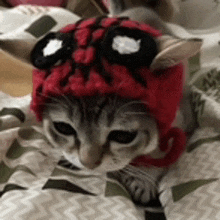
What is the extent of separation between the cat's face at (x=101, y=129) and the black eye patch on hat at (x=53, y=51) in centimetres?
7

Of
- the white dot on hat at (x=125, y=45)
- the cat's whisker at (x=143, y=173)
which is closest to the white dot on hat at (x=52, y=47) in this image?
the white dot on hat at (x=125, y=45)

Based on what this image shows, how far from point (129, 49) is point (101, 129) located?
0.16 m

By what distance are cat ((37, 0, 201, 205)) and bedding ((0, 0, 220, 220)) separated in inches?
1.8

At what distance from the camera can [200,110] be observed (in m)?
0.89

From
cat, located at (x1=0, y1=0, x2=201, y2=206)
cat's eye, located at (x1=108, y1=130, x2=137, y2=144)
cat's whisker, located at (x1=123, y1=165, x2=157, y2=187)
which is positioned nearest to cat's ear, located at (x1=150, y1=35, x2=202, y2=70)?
cat, located at (x1=0, y1=0, x2=201, y2=206)

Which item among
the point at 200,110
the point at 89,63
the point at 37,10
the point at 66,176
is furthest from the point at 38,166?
the point at 37,10

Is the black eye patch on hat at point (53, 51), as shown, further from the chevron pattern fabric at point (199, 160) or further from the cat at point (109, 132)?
the chevron pattern fabric at point (199, 160)

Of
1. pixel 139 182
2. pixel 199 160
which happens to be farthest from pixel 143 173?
pixel 199 160

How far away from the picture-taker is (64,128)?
0.66 m

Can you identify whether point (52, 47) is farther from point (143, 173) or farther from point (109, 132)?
point (143, 173)

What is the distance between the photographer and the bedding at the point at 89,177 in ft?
1.98

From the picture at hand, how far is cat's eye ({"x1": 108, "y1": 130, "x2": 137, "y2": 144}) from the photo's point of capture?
0.63 m

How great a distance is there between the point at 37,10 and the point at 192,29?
650 millimetres

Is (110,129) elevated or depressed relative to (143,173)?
elevated
